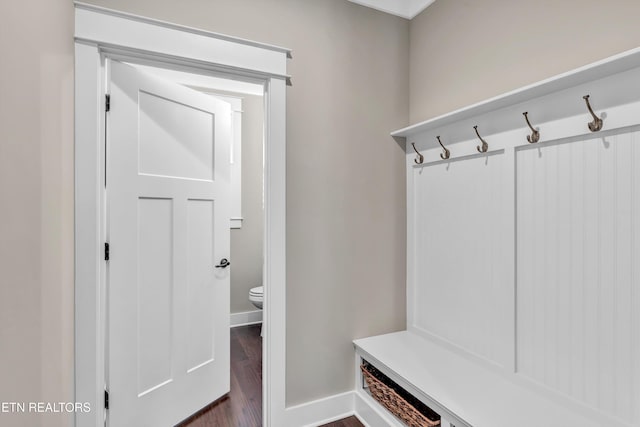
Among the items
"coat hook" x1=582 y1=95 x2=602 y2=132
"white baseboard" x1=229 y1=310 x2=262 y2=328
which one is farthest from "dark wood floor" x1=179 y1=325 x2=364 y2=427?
"coat hook" x1=582 y1=95 x2=602 y2=132

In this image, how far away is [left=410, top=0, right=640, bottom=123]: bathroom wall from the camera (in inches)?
49.3

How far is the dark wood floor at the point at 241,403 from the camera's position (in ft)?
6.43

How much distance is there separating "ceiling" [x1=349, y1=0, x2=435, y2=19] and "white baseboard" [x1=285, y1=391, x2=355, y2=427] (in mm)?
2386

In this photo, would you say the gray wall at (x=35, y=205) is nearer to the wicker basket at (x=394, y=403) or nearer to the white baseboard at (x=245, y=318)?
the wicker basket at (x=394, y=403)

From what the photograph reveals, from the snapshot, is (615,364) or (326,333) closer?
(615,364)

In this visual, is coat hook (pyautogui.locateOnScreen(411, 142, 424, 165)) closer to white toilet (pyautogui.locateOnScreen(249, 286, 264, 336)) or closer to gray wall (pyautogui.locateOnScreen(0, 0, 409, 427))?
gray wall (pyautogui.locateOnScreen(0, 0, 409, 427))

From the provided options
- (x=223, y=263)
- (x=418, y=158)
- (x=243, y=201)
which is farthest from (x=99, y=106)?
(x=243, y=201)

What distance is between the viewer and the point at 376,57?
2.11 meters

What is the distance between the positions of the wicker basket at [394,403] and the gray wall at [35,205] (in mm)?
1415

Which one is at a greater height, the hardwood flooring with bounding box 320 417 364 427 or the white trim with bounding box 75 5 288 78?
the white trim with bounding box 75 5 288 78

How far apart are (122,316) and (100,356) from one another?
0.66 ft

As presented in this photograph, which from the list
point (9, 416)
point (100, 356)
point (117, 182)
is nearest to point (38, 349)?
point (9, 416)

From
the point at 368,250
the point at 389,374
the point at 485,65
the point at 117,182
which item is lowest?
the point at 389,374

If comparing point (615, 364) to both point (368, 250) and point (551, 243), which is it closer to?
point (551, 243)
